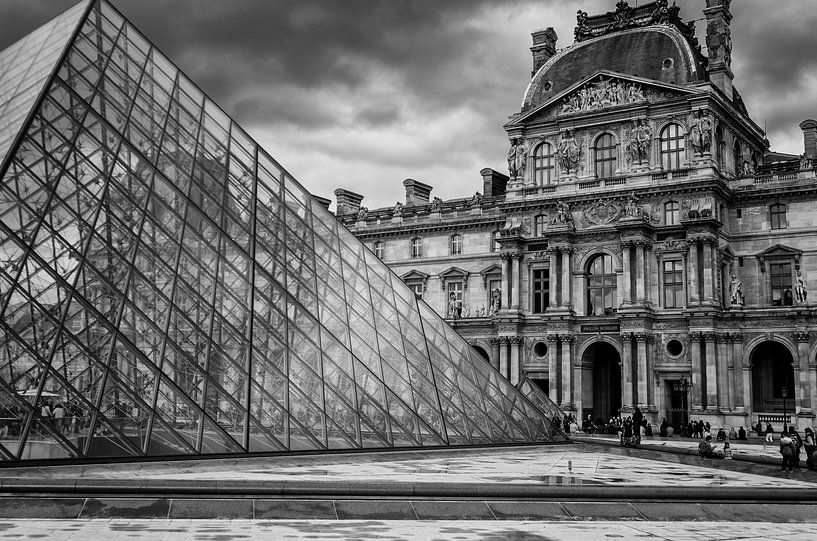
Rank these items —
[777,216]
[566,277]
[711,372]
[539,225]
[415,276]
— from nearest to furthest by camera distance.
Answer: [711,372] → [777,216] → [566,277] → [539,225] → [415,276]

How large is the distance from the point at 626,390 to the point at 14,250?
104ft

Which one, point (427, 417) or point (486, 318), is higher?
point (486, 318)

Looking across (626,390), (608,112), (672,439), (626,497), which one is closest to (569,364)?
(626,390)

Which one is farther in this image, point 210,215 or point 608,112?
point 608,112

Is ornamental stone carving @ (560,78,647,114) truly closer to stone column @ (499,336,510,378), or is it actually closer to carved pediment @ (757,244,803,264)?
carved pediment @ (757,244,803,264)

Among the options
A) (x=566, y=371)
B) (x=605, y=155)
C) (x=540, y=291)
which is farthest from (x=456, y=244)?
(x=566, y=371)

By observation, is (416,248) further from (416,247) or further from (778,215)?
(778,215)

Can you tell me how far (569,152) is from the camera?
46.2 metres

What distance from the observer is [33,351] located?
49.5 ft

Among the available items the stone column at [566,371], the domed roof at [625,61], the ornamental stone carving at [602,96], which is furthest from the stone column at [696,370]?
the domed roof at [625,61]

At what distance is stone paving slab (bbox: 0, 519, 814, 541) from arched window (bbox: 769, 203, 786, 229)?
32430 mm

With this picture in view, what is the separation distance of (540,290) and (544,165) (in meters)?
6.31

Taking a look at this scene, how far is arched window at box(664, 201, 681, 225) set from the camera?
43.3 metres

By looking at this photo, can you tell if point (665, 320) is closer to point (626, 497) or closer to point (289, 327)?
point (289, 327)
